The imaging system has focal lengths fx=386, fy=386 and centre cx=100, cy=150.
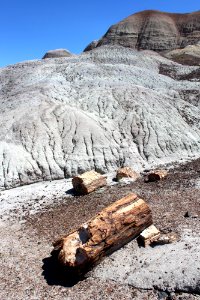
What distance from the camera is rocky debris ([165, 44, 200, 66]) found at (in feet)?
161

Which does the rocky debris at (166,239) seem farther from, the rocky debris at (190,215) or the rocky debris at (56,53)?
the rocky debris at (56,53)

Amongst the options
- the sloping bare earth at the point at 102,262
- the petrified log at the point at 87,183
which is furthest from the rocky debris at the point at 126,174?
the sloping bare earth at the point at 102,262

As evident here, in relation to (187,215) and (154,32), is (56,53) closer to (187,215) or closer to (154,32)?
(154,32)

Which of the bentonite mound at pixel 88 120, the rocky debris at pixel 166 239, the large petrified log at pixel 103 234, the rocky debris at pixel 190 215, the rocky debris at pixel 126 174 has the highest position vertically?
the bentonite mound at pixel 88 120

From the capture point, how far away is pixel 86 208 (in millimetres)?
14477

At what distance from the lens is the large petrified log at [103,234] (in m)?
9.90

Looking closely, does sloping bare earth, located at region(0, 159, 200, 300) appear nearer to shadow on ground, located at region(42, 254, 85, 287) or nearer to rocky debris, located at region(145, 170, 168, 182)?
shadow on ground, located at region(42, 254, 85, 287)

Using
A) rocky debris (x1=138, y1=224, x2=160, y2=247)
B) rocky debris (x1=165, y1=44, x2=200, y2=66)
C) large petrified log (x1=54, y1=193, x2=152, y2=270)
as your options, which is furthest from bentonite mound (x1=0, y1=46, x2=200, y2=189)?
rocky debris (x1=165, y1=44, x2=200, y2=66)

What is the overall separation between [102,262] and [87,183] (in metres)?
5.98

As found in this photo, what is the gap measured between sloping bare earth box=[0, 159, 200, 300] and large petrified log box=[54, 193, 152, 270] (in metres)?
0.39

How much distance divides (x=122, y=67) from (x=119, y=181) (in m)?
15.2

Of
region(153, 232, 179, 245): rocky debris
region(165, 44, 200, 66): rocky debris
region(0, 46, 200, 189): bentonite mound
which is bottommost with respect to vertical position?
region(153, 232, 179, 245): rocky debris

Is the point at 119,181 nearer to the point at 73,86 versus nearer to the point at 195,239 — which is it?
the point at 195,239

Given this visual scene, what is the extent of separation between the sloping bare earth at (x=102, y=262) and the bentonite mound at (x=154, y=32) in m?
71.8
